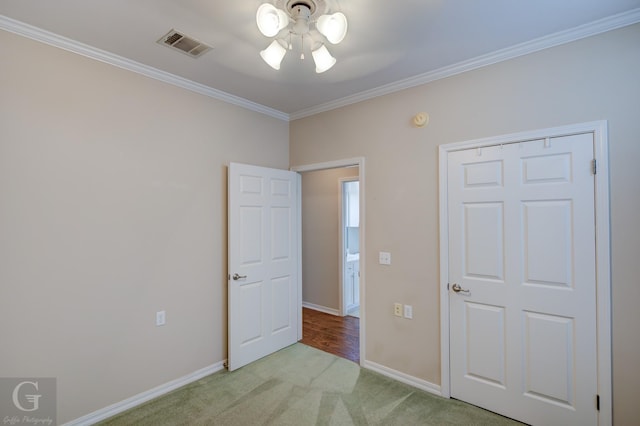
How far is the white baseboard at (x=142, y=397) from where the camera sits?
2148mm

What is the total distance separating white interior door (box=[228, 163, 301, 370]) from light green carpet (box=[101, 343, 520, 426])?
0.36m

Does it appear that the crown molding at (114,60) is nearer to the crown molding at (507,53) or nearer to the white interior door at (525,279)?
the crown molding at (507,53)

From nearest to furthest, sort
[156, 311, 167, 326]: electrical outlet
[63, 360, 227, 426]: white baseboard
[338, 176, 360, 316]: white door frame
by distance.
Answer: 1. [63, 360, 227, 426]: white baseboard
2. [156, 311, 167, 326]: electrical outlet
3. [338, 176, 360, 316]: white door frame

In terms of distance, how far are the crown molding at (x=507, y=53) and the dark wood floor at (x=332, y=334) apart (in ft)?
8.74

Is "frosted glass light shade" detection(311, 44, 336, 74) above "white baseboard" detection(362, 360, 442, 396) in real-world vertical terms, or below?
above

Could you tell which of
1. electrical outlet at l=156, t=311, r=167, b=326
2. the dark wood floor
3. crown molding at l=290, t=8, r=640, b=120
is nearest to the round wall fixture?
crown molding at l=290, t=8, r=640, b=120

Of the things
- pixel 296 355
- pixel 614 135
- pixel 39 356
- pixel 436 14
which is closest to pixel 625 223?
pixel 614 135

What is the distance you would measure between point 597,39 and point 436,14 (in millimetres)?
1085

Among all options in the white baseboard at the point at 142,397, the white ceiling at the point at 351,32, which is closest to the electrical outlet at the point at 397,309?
the white baseboard at the point at 142,397

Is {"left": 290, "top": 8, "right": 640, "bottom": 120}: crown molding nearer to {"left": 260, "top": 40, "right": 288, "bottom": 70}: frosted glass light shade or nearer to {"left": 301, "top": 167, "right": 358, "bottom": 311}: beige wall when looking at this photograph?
{"left": 260, "top": 40, "right": 288, "bottom": 70}: frosted glass light shade

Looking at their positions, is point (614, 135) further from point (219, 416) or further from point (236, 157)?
point (219, 416)

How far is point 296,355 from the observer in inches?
127

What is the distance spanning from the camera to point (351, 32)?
2.00 metres

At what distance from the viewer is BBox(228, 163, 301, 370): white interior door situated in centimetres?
295
